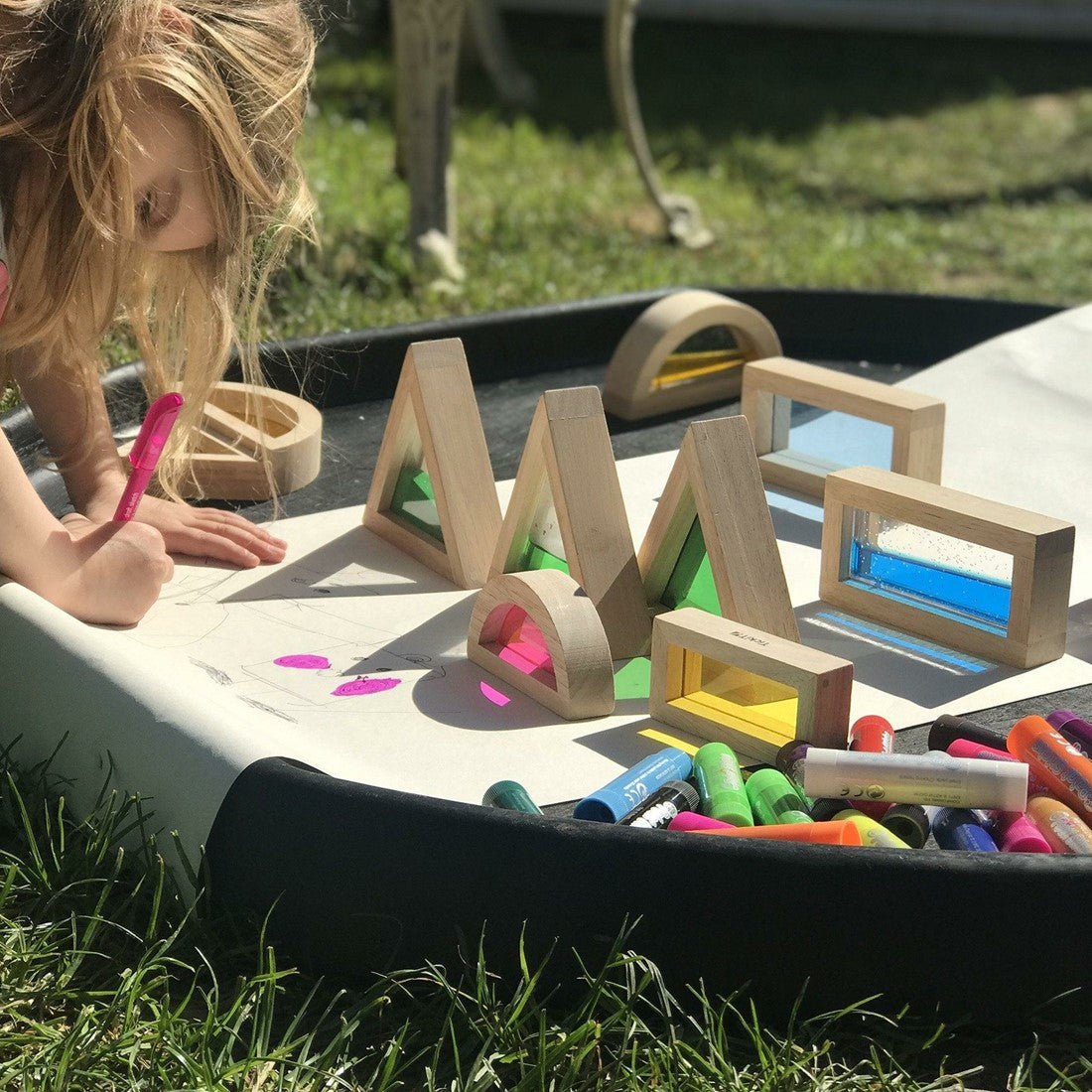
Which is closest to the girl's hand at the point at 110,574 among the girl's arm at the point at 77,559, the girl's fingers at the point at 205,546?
the girl's arm at the point at 77,559

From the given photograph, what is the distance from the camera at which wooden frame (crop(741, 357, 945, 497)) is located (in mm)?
1801

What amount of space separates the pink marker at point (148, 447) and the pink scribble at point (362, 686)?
0.29 metres

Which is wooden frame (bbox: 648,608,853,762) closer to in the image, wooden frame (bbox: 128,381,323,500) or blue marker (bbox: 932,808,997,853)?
blue marker (bbox: 932,808,997,853)

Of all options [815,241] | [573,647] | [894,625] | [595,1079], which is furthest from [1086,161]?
[595,1079]

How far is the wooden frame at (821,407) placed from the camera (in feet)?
5.91

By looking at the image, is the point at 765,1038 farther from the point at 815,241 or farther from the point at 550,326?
the point at 815,241

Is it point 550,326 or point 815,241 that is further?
point 815,241

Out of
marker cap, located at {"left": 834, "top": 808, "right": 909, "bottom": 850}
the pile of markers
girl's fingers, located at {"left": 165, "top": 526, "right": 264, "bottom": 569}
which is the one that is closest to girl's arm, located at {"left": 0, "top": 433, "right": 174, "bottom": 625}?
girl's fingers, located at {"left": 165, "top": 526, "right": 264, "bottom": 569}

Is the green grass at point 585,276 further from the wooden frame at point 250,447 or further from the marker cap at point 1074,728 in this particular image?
the wooden frame at point 250,447

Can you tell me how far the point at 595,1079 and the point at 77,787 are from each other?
19.2 inches

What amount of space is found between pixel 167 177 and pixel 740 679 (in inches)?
27.9

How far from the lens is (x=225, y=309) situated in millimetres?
1568

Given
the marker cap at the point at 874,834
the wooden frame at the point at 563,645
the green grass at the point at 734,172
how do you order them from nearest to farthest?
the marker cap at the point at 874,834
the wooden frame at the point at 563,645
the green grass at the point at 734,172

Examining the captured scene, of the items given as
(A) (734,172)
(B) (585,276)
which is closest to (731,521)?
(B) (585,276)
